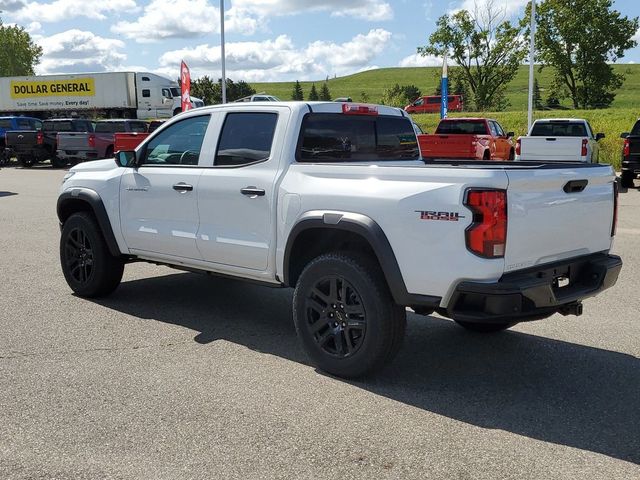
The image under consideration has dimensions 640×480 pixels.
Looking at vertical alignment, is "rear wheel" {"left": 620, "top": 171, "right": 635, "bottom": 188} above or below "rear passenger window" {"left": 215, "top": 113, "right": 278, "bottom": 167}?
below

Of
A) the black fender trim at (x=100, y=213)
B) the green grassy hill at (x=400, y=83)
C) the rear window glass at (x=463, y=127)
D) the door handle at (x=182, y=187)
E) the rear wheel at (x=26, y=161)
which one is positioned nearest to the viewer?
the door handle at (x=182, y=187)

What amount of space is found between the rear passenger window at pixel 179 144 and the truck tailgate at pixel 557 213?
2776 millimetres

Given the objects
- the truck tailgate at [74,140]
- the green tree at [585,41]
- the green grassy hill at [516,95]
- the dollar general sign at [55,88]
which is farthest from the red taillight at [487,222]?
the green tree at [585,41]

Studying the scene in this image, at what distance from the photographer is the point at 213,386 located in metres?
4.34

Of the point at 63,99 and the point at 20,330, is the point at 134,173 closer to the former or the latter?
the point at 20,330

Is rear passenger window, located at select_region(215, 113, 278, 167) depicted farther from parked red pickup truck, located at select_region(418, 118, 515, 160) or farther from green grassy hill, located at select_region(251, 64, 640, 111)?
green grassy hill, located at select_region(251, 64, 640, 111)

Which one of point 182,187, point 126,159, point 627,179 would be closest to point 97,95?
point 627,179

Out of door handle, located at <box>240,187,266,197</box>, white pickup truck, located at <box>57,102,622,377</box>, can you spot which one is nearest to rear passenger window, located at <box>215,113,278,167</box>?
white pickup truck, located at <box>57,102,622,377</box>

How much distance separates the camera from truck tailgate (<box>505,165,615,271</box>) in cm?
381

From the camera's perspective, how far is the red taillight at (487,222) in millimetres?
3703

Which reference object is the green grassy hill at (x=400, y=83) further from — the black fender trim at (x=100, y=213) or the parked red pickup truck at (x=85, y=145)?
the black fender trim at (x=100, y=213)

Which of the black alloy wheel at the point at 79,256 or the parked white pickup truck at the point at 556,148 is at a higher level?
the parked white pickup truck at the point at 556,148

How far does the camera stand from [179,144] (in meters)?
5.77

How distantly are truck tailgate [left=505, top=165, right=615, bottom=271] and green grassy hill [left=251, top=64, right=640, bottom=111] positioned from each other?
79.1m
